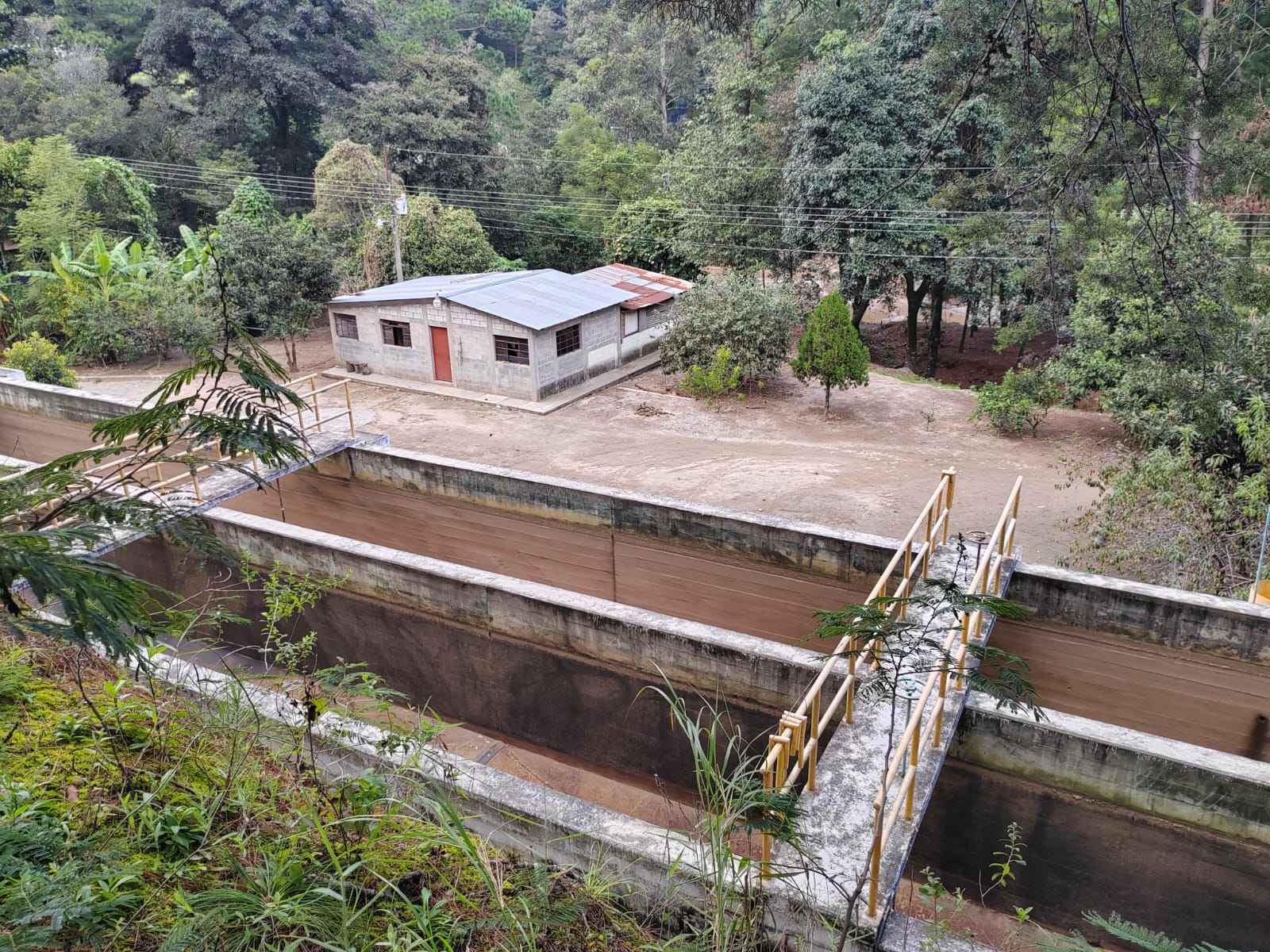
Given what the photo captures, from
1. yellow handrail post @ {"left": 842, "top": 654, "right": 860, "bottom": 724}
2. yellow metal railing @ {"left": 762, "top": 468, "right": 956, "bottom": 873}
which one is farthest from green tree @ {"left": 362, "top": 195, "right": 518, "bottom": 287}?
yellow handrail post @ {"left": 842, "top": 654, "right": 860, "bottom": 724}

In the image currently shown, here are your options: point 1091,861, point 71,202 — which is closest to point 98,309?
point 71,202

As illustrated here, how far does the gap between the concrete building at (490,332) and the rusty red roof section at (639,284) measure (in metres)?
0.26

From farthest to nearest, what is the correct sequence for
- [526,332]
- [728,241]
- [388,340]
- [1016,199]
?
[728,241] < [388,340] < [526,332] < [1016,199]

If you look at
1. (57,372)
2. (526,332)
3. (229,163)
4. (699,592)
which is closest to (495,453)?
(526,332)

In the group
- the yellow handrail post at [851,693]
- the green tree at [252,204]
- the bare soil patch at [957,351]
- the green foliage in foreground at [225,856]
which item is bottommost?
the bare soil patch at [957,351]

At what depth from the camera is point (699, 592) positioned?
957cm

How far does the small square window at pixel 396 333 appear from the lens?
64.6 ft

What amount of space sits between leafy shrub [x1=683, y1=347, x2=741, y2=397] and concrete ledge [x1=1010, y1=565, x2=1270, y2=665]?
36.7 feet

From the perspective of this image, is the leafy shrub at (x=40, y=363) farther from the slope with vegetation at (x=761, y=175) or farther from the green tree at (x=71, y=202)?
the green tree at (x=71, y=202)

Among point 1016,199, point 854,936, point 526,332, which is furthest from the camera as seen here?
point 526,332

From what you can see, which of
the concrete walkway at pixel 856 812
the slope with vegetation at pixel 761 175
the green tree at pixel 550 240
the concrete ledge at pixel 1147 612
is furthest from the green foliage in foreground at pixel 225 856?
the green tree at pixel 550 240

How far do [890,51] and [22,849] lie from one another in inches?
870

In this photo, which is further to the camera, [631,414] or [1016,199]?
[631,414]

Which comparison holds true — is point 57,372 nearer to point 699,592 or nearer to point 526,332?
point 526,332
